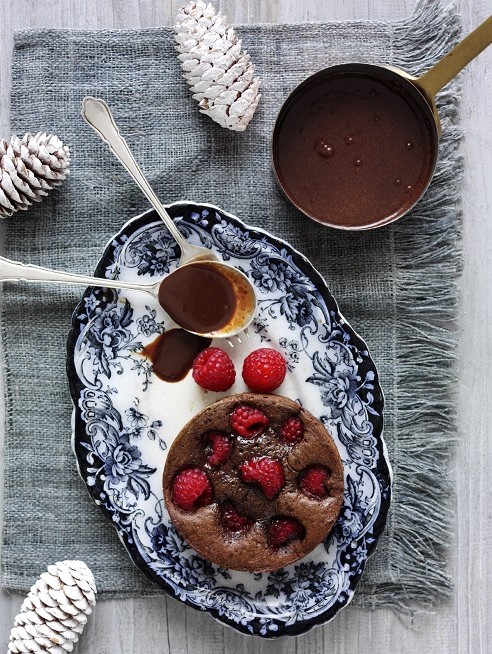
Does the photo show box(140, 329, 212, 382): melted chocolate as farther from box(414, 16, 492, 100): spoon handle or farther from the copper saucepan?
box(414, 16, 492, 100): spoon handle

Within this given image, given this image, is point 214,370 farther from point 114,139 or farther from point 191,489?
point 114,139

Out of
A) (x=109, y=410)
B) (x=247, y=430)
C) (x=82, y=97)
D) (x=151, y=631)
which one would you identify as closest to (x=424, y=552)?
(x=247, y=430)

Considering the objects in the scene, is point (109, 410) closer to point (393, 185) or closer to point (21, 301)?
point (21, 301)

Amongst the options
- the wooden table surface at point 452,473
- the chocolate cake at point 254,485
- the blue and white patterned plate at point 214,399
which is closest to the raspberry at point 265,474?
the chocolate cake at point 254,485

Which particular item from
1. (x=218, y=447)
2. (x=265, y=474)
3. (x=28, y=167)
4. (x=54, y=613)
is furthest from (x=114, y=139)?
(x=54, y=613)

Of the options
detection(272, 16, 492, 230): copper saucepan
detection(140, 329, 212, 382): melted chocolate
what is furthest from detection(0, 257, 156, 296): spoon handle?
detection(272, 16, 492, 230): copper saucepan
